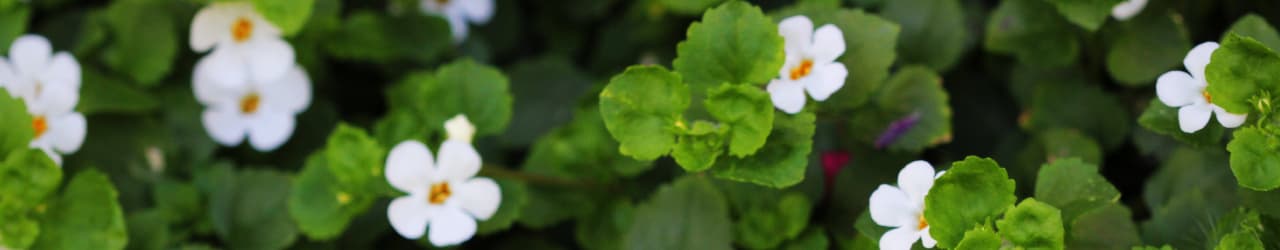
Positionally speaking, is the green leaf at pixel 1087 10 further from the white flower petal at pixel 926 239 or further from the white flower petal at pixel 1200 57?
the white flower petal at pixel 926 239

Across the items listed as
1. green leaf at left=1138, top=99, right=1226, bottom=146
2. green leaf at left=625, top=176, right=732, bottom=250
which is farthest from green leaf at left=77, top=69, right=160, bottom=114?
green leaf at left=1138, top=99, right=1226, bottom=146

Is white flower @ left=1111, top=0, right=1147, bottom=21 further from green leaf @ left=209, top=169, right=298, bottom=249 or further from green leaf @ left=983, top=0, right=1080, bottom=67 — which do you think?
green leaf @ left=209, top=169, right=298, bottom=249

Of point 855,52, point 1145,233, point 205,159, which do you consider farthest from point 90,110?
point 1145,233

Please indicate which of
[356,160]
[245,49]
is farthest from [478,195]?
[245,49]

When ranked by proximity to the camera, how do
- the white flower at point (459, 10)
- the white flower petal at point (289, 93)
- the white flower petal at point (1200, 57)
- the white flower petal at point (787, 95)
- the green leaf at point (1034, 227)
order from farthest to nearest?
the white flower at point (459, 10)
the white flower petal at point (289, 93)
the white flower petal at point (787, 95)
the white flower petal at point (1200, 57)
the green leaf at point (1034, 227)

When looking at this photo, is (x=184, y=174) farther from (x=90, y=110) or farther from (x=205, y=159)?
(x=90, y=110)

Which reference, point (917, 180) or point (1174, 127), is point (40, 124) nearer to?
point (917, 180)

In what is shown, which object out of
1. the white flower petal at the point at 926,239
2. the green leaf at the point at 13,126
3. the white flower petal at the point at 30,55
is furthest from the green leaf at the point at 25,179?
the white flower petal at the point at 926,239

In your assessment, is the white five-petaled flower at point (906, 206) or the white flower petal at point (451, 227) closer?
the white five-petaled flower at point (906, 206)
